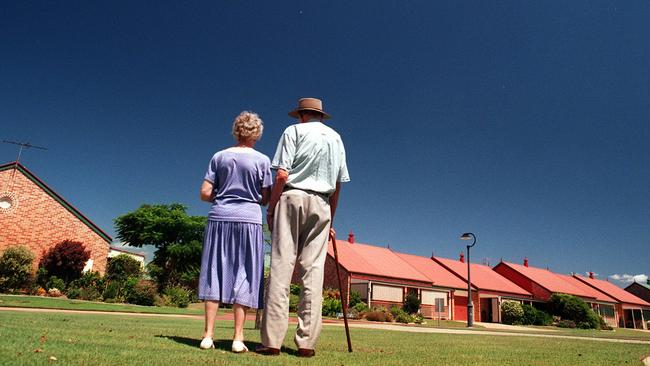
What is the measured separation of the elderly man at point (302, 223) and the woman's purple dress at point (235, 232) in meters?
0.18

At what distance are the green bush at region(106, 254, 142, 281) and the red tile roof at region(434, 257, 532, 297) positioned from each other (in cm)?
2649

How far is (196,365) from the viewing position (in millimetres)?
2379

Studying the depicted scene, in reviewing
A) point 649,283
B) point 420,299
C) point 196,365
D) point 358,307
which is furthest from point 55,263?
point 649,283

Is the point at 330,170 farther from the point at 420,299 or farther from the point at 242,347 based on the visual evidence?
the point at 420,299

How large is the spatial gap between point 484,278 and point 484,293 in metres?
3.14

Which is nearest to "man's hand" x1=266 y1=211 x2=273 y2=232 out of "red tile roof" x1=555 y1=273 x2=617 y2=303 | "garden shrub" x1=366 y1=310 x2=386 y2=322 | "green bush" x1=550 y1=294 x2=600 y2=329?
"garden shrub" x1=366 y1=310 x2=386 y2=322

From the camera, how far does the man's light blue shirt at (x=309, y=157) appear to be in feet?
11.9

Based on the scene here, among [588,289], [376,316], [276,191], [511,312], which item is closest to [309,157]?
[276,191]

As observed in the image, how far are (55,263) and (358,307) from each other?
16.8 metres

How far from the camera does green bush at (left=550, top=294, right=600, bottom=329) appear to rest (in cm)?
3678

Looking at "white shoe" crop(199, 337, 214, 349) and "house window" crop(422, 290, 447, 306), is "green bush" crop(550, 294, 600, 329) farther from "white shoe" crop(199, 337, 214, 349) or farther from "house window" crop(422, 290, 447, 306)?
"white shoe" crop(199, 337, 214, 349)

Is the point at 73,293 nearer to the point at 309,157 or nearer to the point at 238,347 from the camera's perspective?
the point at 238,347

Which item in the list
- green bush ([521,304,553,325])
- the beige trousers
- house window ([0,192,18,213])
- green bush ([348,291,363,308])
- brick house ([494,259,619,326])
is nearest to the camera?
the beige trousers

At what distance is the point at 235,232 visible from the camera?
3.59 m
